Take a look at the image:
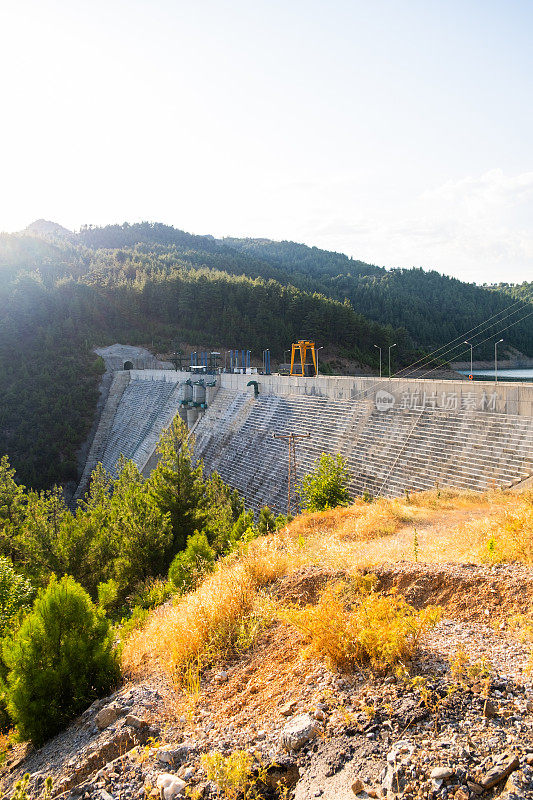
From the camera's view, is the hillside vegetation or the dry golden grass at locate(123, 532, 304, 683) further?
the dry golden grass at locate(123, 532, 304, 683)

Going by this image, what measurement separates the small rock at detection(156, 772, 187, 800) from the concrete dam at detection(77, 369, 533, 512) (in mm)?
10860

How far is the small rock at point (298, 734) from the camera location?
11.9ft

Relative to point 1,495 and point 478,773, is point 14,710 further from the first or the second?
point 1,495

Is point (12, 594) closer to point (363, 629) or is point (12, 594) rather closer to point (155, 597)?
point (155, 597)

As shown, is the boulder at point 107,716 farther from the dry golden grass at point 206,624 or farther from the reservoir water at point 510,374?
the reservoir water at point 510,374

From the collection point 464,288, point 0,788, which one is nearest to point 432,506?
point 0,788

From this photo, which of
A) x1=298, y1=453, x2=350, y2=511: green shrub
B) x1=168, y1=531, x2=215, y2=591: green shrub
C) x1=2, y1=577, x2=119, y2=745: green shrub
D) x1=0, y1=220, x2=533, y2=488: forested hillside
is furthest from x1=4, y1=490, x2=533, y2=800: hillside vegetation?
x1=0, y1=220, x2=533, y2=488: forested hillside

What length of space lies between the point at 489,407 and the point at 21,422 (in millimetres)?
40810

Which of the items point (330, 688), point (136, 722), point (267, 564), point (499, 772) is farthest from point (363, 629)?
point (267, 564)

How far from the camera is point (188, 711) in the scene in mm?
4402

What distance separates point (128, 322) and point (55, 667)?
6489cm

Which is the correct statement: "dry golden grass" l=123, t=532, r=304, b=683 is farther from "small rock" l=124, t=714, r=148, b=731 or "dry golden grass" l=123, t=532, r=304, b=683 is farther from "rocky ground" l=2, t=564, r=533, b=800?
"small rock" l=124, t=714, r=148, b=731

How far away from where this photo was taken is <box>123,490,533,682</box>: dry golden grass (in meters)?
5.31

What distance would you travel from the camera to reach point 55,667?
18.2 feet
